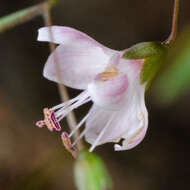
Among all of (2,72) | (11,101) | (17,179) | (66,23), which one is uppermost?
(66,23)

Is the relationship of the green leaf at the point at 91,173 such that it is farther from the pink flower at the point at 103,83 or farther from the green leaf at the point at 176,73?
the green leaf at the point at 176,73

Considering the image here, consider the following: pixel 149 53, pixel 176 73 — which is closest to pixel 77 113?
pixel 176 73

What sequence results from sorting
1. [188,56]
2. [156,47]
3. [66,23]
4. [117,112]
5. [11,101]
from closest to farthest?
[156,47] < [117,112] < [188,56] < [66,23] < [11,101]

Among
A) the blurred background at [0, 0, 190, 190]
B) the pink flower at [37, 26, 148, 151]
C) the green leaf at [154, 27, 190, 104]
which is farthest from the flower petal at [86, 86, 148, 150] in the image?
the blurred background at [0, 0, 190, 190]

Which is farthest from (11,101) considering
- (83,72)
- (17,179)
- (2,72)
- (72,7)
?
(83,72)

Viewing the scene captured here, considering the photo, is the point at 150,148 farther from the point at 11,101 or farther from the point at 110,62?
the point at 110,62

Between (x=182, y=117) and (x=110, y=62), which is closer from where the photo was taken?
(x=110, y=62)
